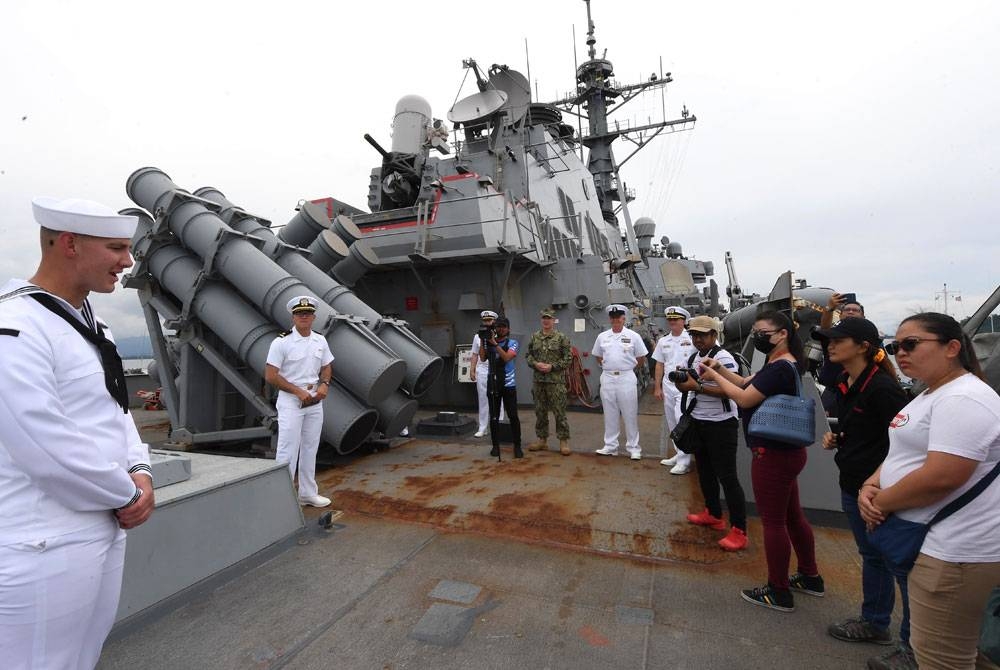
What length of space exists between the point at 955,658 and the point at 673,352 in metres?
3.92

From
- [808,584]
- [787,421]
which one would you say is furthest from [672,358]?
[787,421]

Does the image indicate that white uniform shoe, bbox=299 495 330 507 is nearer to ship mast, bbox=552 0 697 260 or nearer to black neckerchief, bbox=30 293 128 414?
black neckerchief, bbox=30 293 128 414

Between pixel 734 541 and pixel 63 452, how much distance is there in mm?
3289

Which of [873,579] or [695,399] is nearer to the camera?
[873,579]

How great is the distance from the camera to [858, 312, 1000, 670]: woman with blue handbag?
1408 mm

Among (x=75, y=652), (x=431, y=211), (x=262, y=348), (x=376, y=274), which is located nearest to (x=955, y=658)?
(x=75, y=652)

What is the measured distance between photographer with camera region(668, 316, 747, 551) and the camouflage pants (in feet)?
7.14

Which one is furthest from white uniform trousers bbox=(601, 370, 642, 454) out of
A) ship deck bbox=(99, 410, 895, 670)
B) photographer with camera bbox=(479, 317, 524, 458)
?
ship deck bbox=(99, 410, 895, 670)

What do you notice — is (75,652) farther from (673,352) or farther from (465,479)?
(673,352)

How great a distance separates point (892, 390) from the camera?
1.97 metres

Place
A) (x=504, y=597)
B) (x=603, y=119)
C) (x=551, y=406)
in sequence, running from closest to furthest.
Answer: (x=504, y=597), (x=551, y=406), (x=603, y=119)

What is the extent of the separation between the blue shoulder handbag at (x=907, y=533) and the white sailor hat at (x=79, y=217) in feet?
7.78

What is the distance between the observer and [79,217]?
1234 mm

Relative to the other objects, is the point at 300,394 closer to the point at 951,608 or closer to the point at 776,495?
the point at 776,495
